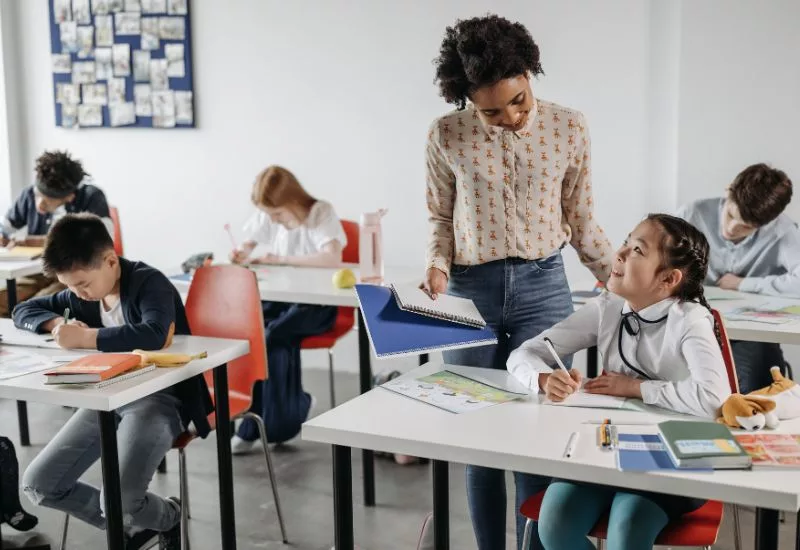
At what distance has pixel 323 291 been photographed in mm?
3326

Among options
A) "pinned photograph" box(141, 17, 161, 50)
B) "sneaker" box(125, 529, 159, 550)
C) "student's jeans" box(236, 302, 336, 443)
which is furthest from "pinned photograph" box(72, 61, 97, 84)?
"sneaker" box(125, 529, 159, 550)

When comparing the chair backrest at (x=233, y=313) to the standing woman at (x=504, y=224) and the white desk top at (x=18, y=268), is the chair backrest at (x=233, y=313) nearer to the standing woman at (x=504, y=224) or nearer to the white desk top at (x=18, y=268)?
the standing woman at (x=504, y=224)

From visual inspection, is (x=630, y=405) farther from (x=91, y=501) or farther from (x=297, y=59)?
(x=297, y=59)

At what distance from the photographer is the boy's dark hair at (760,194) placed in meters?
3.21

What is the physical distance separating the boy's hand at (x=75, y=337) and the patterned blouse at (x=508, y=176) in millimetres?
956

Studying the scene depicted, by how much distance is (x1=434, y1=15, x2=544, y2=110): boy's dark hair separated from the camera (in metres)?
1.99

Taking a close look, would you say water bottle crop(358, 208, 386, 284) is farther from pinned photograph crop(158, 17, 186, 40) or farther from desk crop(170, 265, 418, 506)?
pinned photograph crop(158, 17, 186, 40)

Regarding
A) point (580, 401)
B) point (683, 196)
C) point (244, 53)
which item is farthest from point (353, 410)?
point (244, 53)

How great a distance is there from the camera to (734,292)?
3.17m

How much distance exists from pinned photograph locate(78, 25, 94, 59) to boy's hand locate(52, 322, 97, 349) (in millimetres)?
3263

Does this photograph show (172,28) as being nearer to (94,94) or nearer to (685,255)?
(94,94)

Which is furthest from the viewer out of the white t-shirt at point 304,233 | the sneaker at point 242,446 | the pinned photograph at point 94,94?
the pinned photograph at point 94,94

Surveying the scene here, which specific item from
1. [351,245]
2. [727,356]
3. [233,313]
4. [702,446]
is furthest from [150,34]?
[702,446]

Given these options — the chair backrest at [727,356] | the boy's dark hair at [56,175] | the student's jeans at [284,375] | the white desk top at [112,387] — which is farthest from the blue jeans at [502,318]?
the boy's dark hair at [56,175]
